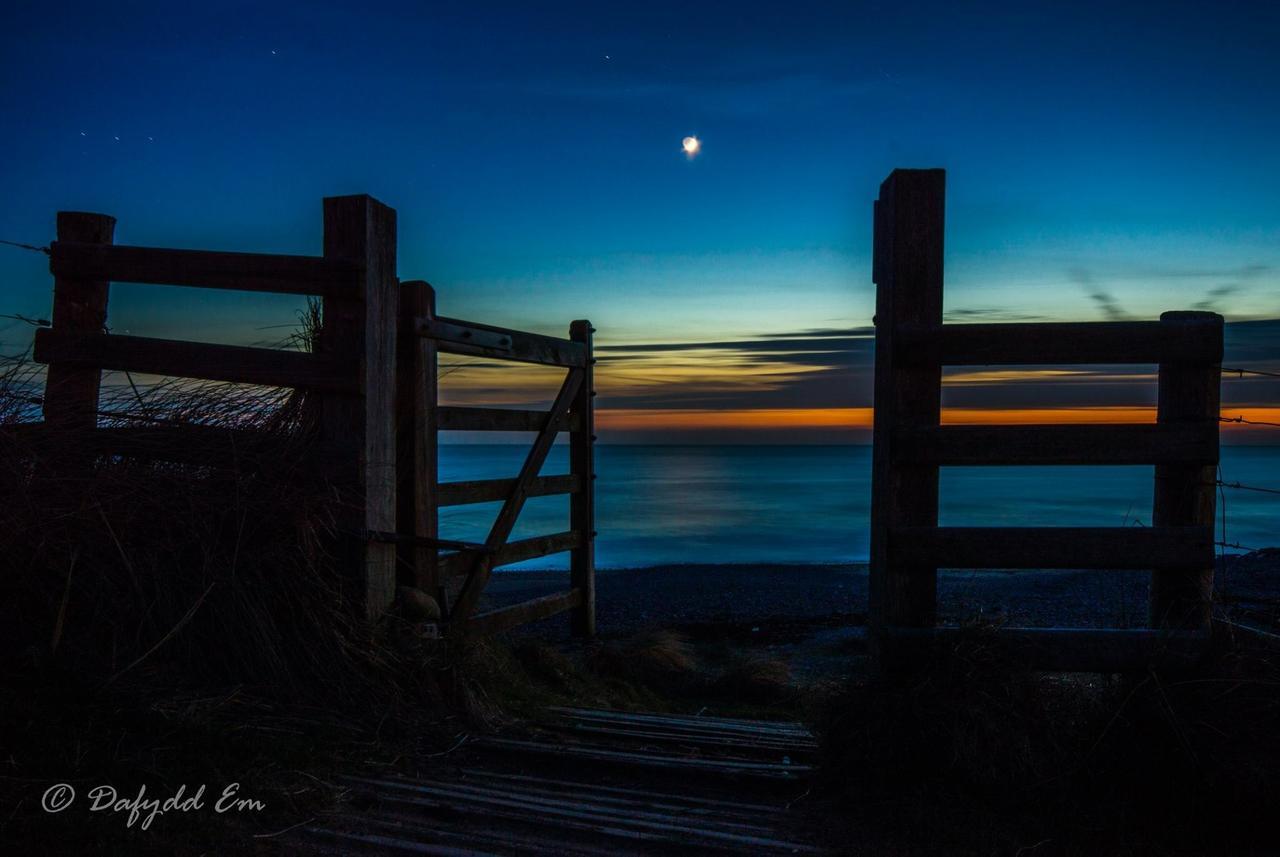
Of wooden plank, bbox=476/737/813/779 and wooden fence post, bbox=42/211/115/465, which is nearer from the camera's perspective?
wooden plank, bbox=476/737/813/779

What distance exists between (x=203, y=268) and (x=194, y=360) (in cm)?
58

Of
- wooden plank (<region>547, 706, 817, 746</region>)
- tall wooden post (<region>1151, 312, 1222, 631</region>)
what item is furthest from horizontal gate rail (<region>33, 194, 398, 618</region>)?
tall wooden post (<region>1151, 312, 1222, 631</region>)

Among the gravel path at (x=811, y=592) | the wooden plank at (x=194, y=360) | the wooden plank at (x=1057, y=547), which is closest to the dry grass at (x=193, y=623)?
the wooden plank at (x=194, y=360)

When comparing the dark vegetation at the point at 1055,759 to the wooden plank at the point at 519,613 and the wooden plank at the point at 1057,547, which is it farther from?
the wooden plank at the point at 519,613

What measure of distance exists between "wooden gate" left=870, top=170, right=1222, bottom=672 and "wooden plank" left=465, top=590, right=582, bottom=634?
11.0 feet

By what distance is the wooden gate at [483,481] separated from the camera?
6.37 m

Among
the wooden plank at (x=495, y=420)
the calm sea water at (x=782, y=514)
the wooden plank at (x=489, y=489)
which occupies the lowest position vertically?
the calm sea water at (x=782, y=514)

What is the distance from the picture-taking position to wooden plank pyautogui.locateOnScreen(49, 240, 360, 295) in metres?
5.64

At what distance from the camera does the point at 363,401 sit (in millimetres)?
5645

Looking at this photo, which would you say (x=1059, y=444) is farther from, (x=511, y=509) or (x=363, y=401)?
(x=511, y=509)

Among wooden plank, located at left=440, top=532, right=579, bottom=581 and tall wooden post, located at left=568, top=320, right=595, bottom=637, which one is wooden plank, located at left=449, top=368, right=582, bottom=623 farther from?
tall wooden post, located at left=568, top=320, right=595, bottom=637

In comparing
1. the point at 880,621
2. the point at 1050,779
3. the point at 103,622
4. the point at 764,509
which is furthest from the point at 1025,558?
the point at 764,509

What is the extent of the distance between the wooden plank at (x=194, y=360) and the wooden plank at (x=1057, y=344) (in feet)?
11.1

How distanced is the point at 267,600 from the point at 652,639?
5.07m
